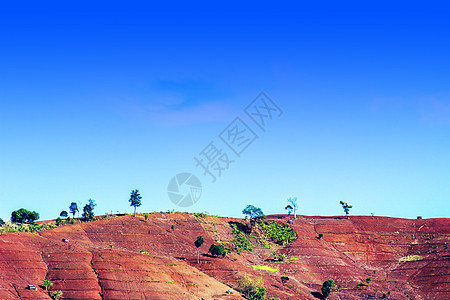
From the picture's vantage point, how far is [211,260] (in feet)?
380

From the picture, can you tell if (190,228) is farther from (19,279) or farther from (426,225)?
(426,225)

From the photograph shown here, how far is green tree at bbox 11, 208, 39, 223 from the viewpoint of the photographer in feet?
441

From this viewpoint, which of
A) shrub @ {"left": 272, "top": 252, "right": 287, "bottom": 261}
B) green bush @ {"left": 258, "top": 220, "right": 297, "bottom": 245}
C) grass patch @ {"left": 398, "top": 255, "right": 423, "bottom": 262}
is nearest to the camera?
shrub @ {"left": 272, "top": 252, "right": 287, "bottom": 261}

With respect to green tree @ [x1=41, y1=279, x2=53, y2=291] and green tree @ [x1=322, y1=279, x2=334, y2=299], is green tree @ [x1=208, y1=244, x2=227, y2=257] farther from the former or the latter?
green tree @ [x1=41, y1=279, x2=53, y2=291]

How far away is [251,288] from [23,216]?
70.7m

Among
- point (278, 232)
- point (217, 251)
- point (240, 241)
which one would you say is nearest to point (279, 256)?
point (240, 241)

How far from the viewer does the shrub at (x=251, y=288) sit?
97338mm

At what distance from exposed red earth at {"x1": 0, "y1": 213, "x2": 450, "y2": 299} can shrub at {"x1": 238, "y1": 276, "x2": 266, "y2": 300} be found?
204 cm

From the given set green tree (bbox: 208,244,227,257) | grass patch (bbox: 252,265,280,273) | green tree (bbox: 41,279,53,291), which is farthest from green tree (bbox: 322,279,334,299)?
green tree (bbox: 41,279,53,291)

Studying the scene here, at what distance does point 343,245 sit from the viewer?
14638 centimetres

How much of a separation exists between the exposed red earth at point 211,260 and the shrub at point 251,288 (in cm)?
204

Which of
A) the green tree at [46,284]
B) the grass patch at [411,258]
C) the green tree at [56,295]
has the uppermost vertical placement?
the grass patch at [411,258]

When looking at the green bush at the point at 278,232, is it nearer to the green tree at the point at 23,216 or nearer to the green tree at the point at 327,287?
the green tree at the point at 327,287

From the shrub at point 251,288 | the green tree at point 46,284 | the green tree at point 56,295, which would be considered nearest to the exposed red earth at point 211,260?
the green tree at point 46,284
